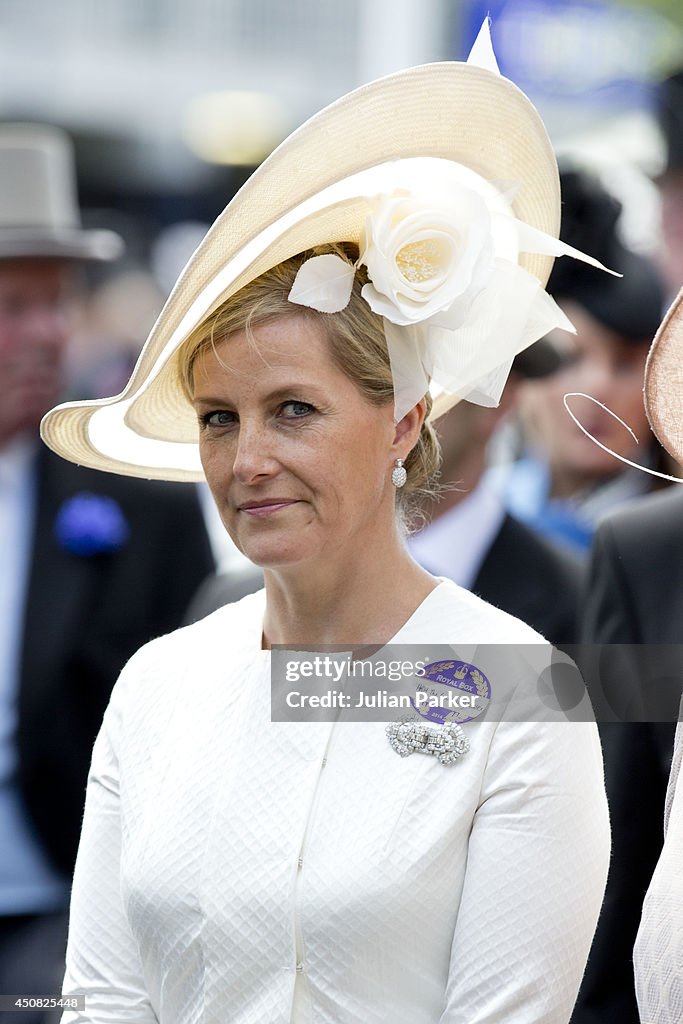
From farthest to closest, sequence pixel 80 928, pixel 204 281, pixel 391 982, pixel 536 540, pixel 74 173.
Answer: pixel 74 173 → pixel 536 540 → pixel 80 928 → pixel 204 281 → pixel 391 982

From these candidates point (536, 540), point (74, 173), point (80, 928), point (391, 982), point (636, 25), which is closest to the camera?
point (391, 982)

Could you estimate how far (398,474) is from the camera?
8.43 feet

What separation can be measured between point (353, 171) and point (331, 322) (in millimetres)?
236

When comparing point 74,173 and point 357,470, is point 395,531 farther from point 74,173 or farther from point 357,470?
point 74,173

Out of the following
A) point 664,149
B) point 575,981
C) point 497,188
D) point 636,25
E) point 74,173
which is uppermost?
point 74,173

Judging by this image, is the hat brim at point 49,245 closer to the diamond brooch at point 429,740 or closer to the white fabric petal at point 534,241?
the white fabric petal at point 534,241

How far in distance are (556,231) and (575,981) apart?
122cm

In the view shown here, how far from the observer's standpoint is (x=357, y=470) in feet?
8.16

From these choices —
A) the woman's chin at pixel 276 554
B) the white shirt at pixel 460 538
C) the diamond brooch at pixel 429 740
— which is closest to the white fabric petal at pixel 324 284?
the woman's chin at pixel 276 554

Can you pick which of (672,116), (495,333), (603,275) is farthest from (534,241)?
(603,275)

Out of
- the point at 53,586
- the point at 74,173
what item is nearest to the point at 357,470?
the point at 53,586

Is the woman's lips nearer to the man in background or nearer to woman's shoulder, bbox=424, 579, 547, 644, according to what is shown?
woman's shoulder, bbox=424, 579, 547, 644

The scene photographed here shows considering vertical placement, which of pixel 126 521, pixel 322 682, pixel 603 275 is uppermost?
pixel 603 275

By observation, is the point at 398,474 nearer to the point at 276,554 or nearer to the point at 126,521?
the point at 276,554
